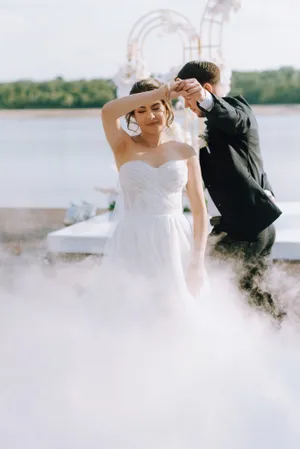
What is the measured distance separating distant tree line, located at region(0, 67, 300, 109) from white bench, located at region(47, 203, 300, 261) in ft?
18.1

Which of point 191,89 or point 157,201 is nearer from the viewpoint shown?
point 191,89

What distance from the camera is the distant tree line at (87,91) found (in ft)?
35.9

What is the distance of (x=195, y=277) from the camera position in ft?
7.57

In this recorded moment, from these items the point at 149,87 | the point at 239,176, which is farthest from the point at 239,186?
the point at 149,87

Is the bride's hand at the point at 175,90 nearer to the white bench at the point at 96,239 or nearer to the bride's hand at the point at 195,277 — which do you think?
the bride's hand at the point at 195,277

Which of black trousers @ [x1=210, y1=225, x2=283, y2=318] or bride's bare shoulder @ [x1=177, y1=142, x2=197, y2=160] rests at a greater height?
bride's bare shoulder @ [x1=177, y1=142, x2=197, y2=160]

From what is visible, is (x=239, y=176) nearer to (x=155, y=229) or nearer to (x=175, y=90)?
(x=155, y=229)

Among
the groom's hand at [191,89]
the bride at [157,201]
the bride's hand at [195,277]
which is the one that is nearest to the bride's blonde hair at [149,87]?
the bride at [157,201]

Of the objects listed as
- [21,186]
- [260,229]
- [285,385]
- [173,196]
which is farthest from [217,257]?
[21,186]

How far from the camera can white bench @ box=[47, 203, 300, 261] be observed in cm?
440

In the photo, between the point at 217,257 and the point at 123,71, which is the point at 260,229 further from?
the point at 123,71

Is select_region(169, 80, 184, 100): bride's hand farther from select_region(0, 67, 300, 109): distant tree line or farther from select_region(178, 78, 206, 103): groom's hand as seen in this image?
select_region(0, 67, 300, 109): distant tree line

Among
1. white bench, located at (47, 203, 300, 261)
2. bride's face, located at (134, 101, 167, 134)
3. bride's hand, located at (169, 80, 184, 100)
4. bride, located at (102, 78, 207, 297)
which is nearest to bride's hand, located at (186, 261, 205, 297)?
bride, located at (102, 78, 207, 297)

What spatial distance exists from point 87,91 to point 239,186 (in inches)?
373
